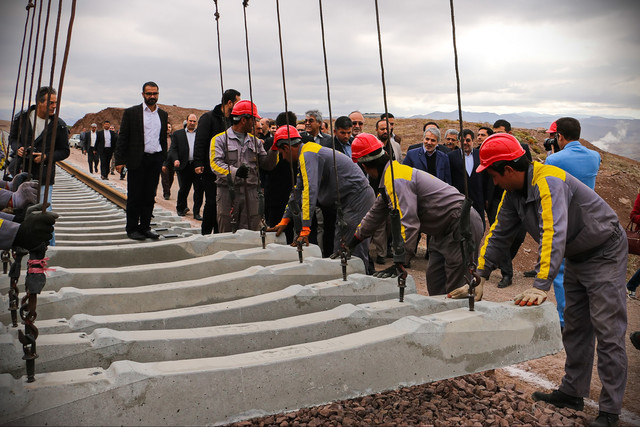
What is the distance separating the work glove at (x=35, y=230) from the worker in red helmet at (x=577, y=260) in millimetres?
2548

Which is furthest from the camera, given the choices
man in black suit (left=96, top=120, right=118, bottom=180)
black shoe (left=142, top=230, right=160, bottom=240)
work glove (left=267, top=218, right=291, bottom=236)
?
man in black suit (left=96, top=120, right=118, bottom=180)

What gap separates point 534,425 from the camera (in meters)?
3.66

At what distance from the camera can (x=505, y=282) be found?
7.61 metres

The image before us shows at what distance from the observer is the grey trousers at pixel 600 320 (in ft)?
12.1

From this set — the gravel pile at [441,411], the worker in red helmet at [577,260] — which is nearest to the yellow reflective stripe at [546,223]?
the worker in red helmet at [577,260]

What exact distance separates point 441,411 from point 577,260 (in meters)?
1.31

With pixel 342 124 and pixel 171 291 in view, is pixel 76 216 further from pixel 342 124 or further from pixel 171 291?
pixel 171 291

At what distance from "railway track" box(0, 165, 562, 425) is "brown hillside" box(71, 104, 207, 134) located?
203 feet

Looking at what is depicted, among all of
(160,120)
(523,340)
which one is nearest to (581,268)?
(523,340)

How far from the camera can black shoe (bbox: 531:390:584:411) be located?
13.1 feet

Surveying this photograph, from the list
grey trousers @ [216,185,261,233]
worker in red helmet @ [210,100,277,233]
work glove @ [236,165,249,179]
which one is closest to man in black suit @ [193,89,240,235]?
worker in red helmet @ [210,100,277,233]

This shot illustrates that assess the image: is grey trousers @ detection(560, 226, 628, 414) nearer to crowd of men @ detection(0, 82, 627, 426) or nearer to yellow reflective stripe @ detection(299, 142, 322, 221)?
crowd of men @ detection(0, 82, 627, 426)

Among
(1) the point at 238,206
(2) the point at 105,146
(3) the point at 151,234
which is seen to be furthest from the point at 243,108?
(2) the point at 105,146

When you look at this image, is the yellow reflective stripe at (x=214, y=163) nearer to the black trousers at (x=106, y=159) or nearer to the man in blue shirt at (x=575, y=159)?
the man in blue shirt at (x=575, y=159)
